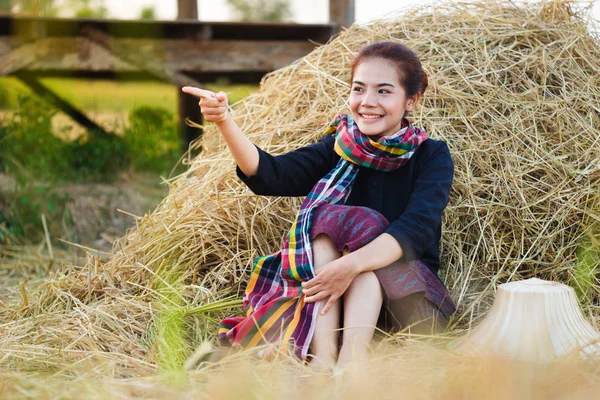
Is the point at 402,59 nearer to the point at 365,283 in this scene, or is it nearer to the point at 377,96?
the point at 377,96

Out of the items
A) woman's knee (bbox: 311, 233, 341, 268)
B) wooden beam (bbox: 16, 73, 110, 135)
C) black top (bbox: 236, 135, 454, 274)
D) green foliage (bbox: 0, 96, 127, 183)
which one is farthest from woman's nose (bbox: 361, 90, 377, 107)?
wooden beam (bbox: 16, 73, 110, 135)

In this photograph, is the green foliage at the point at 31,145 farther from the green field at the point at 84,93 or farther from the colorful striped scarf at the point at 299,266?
the colorful striped scarf at the point at 299,266

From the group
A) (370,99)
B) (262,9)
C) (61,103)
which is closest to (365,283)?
(370,99)

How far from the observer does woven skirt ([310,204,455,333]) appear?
82.0 inches

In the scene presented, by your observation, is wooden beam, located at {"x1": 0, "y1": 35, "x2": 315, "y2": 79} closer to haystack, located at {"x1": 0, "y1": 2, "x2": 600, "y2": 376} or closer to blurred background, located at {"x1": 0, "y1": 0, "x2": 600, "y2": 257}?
blurred background, located at {"x1": 0, "y1": 0, "x2": 600, "y2": 257}

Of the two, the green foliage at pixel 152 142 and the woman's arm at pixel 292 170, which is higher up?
the woman's arm at pixel 292 170

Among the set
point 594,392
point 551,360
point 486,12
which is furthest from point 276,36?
point 594,392

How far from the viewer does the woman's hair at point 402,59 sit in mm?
2242

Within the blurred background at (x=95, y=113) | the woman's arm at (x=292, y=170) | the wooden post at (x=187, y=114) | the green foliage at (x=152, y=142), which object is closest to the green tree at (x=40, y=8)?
the blurred background at (x=95, y=113)

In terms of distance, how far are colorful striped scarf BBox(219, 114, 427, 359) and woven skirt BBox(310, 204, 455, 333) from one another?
78 millimetres

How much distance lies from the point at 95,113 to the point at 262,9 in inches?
465

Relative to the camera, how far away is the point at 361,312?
6.70 ft

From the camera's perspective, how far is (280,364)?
1.95 meters

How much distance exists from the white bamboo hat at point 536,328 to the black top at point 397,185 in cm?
30
